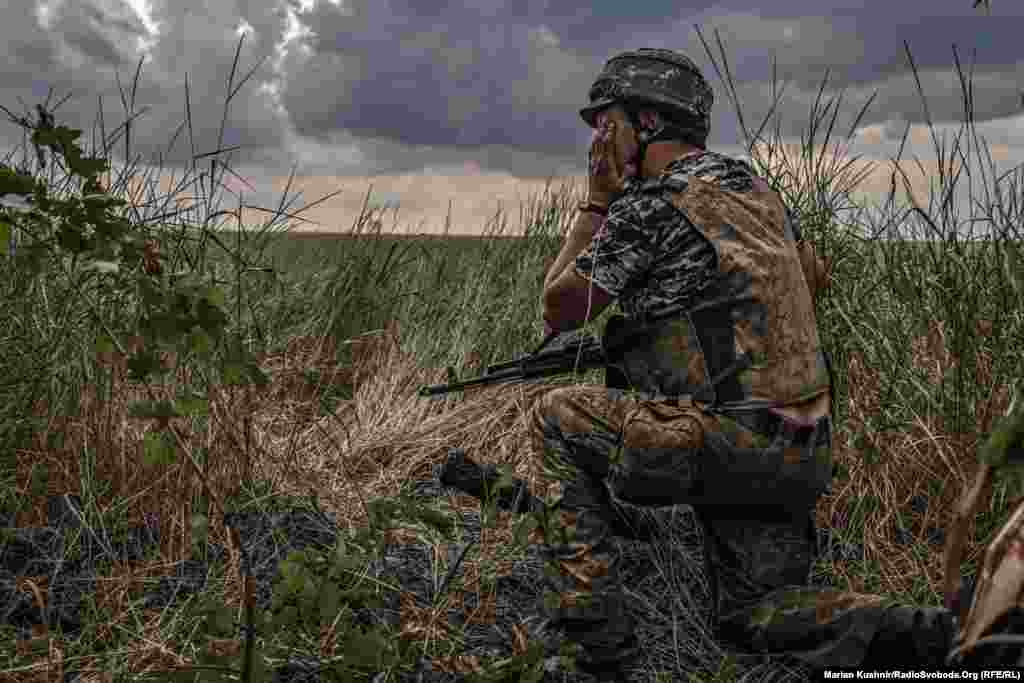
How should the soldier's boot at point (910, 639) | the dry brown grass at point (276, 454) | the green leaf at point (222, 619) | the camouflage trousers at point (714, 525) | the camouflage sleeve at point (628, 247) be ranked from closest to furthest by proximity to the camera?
the green leaf at point (222, 619) < the soldier's boot at point (910, 639) < the camouflage trousers at point (714, 525) < the camouflage sleeve at point (628, 247) < the dry brown grass at point (276, 454)

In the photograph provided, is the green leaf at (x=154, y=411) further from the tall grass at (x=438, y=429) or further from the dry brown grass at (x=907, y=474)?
the dry brown grass at (x=907, y=474)

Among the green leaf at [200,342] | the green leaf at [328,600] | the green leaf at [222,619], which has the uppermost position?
the green leaf at [200,342]

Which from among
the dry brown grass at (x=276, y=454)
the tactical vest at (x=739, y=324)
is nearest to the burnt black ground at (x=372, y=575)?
the dry brown grass at (x=276, y=454)

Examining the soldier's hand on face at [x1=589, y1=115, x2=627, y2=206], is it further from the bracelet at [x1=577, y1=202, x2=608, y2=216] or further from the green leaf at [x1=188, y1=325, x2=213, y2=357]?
the green leaf at [x1=188, y1=325, x2=213, y2=357]

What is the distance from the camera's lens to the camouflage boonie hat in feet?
9.46

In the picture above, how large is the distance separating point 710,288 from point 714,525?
74 cm

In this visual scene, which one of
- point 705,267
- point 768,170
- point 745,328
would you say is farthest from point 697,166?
point 768,170

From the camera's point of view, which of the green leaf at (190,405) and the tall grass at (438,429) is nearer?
the green leaf at (190,405)

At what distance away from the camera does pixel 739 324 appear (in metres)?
2.61

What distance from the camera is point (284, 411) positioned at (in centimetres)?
424

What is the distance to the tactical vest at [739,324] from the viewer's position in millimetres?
2596

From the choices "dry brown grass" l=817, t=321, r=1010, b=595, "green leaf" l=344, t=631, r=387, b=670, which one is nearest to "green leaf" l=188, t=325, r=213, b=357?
"green leaf" l=344, t=631, r=387, b=670

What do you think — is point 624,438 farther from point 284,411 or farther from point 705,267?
point 284,411

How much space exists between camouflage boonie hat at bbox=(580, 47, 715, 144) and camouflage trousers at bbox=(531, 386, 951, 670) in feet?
3.02
